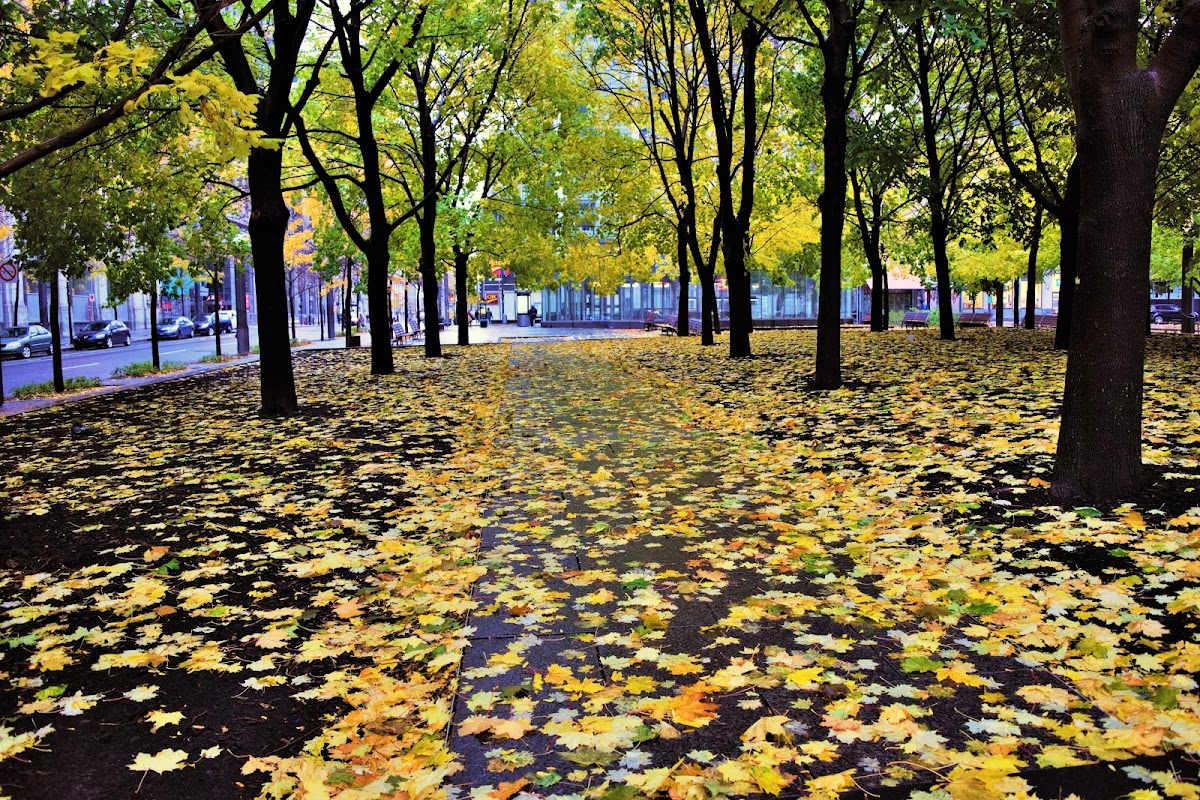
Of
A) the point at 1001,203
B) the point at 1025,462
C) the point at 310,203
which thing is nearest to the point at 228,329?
the point at 310,203

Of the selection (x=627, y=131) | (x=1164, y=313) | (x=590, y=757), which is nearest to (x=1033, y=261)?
(x=627, y=131)

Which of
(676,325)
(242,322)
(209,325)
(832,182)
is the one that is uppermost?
(832,182)

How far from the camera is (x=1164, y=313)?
58.3m

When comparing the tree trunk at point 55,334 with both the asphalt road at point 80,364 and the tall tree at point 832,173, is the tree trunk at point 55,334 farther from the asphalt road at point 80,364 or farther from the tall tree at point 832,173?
the tall tree at point 832,173

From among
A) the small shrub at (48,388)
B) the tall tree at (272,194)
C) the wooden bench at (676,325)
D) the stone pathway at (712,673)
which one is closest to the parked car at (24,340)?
the small shrub at (48,388)

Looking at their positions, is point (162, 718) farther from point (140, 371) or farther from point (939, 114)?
point (939, 114)

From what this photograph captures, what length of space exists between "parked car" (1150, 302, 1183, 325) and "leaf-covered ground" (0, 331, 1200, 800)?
2072 inches

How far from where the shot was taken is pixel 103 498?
8156 mm

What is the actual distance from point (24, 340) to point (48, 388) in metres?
21.0

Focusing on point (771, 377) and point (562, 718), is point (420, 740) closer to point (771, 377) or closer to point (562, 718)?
point (562, 718)

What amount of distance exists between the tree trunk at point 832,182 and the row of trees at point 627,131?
0.16 ft

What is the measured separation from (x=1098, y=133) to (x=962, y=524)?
9.61 ft

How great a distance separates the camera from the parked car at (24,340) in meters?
37.2

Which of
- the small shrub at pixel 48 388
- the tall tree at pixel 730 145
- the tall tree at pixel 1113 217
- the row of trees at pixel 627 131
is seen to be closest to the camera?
the tall tree at pixel 1113 217
